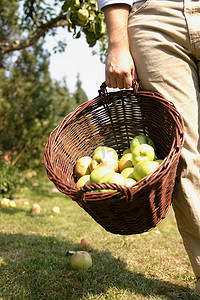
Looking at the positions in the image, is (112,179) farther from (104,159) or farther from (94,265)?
(94,265)

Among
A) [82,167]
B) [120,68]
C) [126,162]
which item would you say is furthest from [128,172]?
[120,68]

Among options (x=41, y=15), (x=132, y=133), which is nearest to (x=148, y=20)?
(x=132, y=133)

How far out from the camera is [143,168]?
1388mm

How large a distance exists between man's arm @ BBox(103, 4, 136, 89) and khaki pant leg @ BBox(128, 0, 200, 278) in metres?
0.07

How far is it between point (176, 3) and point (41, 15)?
3.93 m

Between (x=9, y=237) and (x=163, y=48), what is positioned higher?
(x=163, y=48)

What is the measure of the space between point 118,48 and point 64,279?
1.58m

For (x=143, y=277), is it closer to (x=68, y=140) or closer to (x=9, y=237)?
(x=68, y=140)

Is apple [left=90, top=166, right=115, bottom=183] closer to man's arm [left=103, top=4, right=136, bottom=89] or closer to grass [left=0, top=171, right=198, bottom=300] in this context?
man's arm [left=103, top=4, right=136, bottom=89]

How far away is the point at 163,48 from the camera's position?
1.60 m

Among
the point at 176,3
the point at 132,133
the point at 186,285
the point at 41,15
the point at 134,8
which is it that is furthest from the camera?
the point at 41,15

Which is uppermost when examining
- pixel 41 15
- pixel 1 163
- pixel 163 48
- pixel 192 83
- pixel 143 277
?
pixel 41 15

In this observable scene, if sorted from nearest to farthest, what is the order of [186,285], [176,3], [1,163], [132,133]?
[176,3], [132,133], [186,285], [1,163]

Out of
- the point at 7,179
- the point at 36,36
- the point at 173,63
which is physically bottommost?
the point at 7,179
